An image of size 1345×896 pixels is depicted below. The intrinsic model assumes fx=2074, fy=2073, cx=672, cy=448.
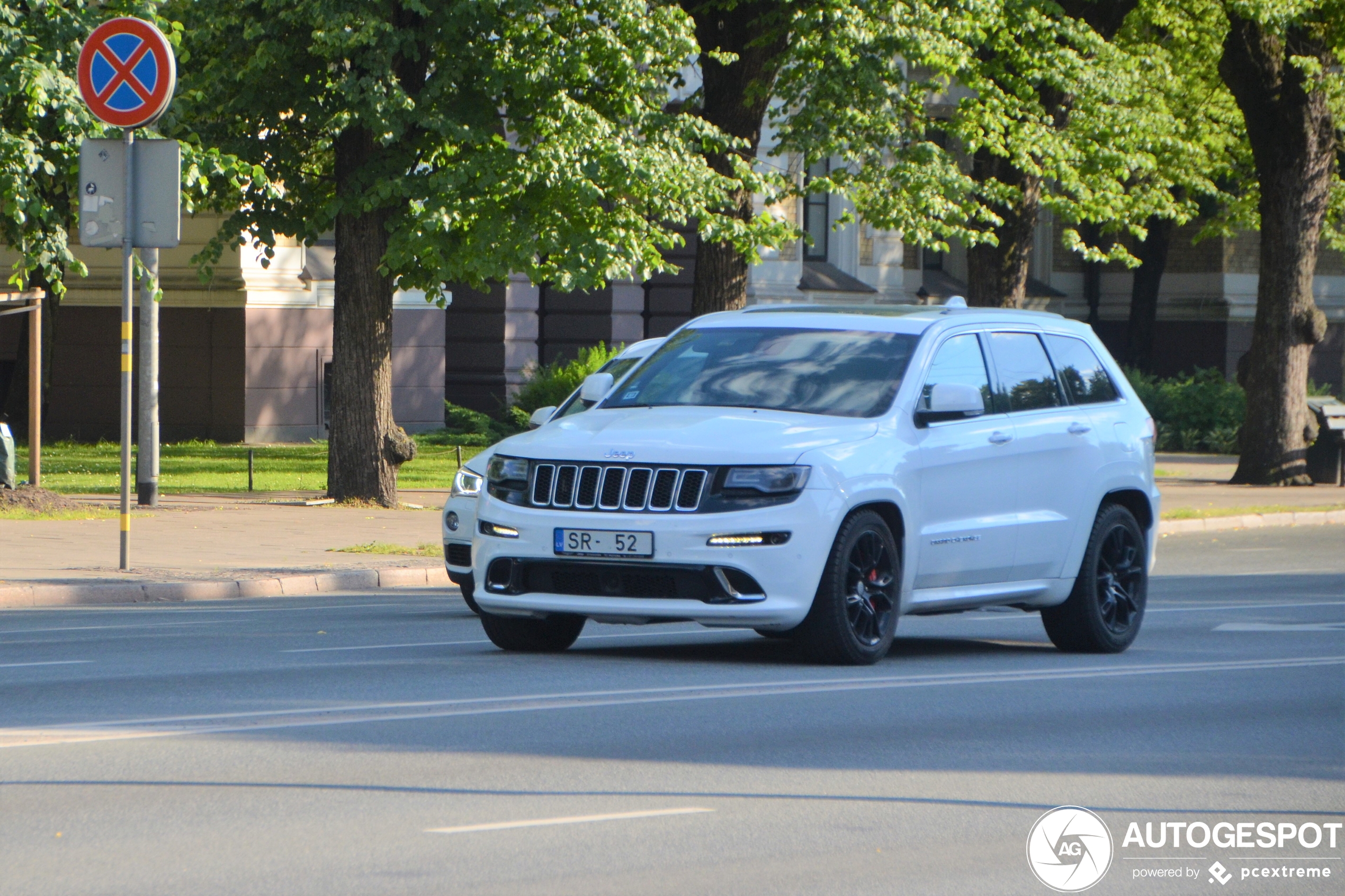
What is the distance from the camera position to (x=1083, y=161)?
971 inches

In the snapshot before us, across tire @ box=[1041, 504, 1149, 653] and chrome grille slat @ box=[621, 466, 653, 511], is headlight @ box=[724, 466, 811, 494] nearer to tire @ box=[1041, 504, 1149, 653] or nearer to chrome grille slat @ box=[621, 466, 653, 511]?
chrome grille slat @ box=[621, 466, 653, 511]

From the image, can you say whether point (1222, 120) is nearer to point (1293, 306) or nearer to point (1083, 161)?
point (1293, 306)

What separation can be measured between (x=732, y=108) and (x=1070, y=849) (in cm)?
1722

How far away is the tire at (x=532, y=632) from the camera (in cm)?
1059

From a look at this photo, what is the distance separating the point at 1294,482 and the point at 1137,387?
10.0 meters

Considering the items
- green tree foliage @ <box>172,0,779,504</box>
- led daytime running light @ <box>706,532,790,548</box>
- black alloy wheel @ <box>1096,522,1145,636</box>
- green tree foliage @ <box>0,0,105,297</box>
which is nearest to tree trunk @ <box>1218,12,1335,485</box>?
green tree foliage @ <box>172,0,779,504</box>

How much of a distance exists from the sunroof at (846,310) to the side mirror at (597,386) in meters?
0.84

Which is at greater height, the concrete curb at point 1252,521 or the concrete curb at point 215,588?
the concrete curb at point 215,588

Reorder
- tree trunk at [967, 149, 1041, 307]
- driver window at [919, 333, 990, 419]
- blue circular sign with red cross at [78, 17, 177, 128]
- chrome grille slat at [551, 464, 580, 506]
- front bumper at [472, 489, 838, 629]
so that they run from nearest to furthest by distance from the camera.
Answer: front bumper at [472, 489, 838, 629] < chrome grille slat at [551, 464, 580, 506] < driver window at [919, 333, 990, 419] < blue circular sign with red cross at [78, 17, 177, 128] < tree trunk at [967, 149, 1041, 307]

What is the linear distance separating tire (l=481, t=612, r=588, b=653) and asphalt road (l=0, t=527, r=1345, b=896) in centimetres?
14

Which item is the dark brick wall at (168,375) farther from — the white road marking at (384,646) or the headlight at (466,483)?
the white road marking at (384,646)

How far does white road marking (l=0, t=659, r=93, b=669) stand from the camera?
10.2 metres

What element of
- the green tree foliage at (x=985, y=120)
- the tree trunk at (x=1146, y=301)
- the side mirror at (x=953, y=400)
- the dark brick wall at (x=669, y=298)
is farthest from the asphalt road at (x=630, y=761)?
the tree trunk at (x=1146, y=301)

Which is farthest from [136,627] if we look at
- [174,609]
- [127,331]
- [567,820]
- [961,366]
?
[567,820]
